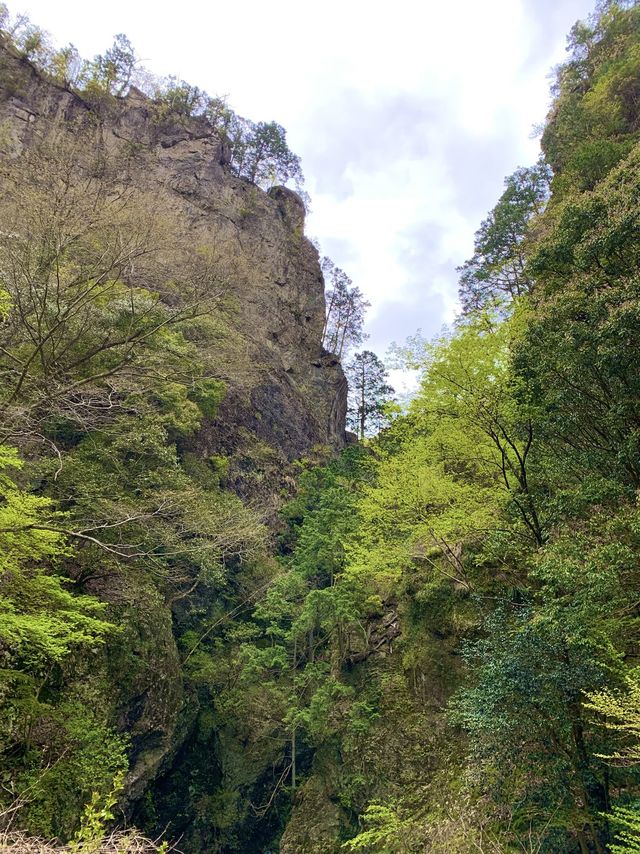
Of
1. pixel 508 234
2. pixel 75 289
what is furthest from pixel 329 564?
pixel 508 234

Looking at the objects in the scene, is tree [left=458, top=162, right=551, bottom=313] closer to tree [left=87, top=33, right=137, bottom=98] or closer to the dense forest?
the dense forest

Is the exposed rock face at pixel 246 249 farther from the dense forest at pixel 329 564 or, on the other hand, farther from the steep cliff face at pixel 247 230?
the dense forest at pixel 329 564

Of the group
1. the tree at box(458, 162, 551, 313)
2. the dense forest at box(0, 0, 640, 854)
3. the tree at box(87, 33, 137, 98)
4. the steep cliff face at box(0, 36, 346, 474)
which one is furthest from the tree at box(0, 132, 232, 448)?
the tree at box(87, 33, 137, 98)

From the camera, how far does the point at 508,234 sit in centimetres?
2103

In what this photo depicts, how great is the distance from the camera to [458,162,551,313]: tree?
20.5 meters

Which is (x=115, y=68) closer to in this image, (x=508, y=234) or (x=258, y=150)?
(x=258, y=150)

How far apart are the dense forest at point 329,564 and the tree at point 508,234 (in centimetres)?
58

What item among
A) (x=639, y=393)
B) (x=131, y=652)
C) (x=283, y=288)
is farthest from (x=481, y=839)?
(x=283, y=288)

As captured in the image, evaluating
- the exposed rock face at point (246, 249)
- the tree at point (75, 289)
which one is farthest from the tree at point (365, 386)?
the tree at point (75, 289)

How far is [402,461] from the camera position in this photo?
37.1 ft

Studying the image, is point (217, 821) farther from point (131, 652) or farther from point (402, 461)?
point (402, 461)

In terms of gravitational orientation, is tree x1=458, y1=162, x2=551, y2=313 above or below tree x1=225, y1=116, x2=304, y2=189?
below

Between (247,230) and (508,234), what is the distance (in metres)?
17.0

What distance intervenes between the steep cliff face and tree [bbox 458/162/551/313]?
10.3 m
